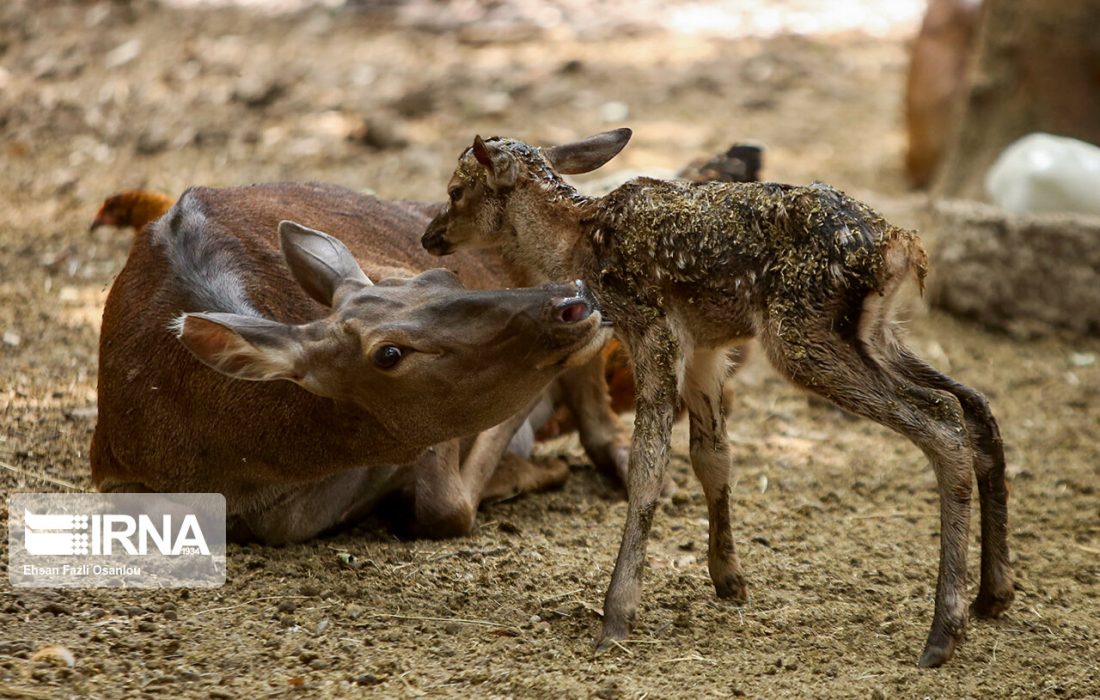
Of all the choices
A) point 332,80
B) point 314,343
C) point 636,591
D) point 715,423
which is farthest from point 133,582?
point 332,80

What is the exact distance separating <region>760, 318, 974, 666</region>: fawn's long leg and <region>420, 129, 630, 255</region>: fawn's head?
100 cm

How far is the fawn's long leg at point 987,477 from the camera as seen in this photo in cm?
441

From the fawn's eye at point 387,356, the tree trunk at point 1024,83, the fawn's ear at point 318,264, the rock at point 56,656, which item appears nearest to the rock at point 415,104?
the tree trunk at point 1024,83

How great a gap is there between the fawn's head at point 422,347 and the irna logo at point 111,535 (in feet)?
2.50

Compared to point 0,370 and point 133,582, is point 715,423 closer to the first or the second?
point 133,582

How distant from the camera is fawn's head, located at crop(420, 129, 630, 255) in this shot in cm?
483

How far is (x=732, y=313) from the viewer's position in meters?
4.45

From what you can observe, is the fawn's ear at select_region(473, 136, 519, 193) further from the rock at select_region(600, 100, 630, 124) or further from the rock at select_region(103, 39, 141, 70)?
the rock at select_region(103, 39, 141, 70)

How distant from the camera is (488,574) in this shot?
501cm

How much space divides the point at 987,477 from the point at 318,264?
222cm

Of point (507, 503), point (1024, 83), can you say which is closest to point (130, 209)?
point (507, 503)

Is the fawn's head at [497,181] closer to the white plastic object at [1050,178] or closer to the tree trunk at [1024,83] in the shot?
the white plastic object at [1050,178]

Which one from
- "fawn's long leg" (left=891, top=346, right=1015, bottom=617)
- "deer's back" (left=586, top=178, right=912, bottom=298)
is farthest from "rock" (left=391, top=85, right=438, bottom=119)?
"fawn's long leg" (left=891, top=346, right=1015, bottom=617)

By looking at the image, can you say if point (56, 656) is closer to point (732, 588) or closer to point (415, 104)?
point (732, 588)
